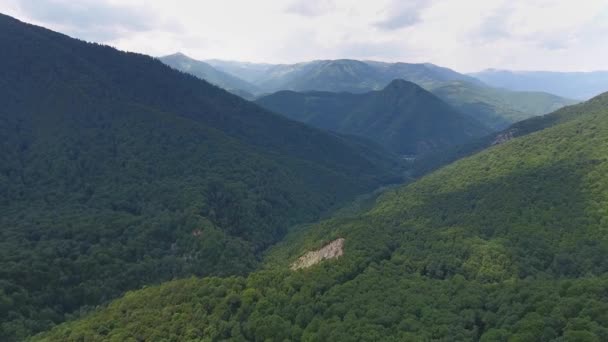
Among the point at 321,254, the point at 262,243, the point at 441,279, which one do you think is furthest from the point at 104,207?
the point at 441,279

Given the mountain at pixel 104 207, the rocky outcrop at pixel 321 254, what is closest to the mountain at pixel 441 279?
the rocky outcrop at pixel 321 254

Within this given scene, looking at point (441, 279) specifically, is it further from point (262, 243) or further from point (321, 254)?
point (262, 243)

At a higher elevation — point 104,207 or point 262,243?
point 104,207

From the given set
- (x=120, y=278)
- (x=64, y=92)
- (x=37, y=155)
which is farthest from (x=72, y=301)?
(x=64, y=92)

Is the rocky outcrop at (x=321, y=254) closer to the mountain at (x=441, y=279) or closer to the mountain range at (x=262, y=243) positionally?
the mountain at (x=441, y=279)

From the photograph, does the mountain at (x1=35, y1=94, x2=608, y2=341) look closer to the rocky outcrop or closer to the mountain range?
the mountain range
